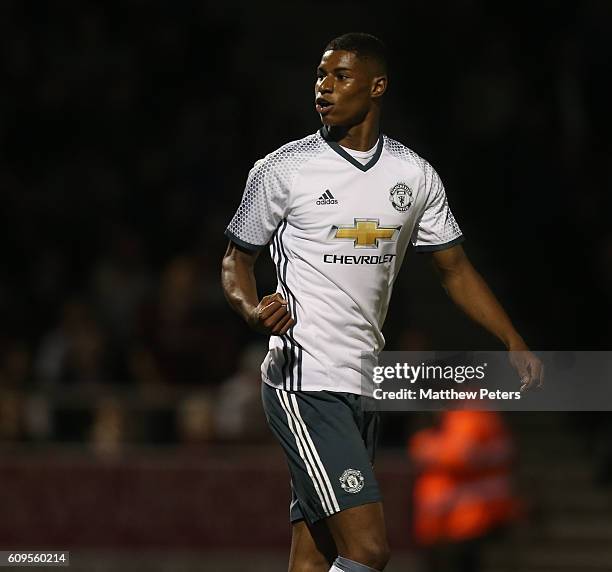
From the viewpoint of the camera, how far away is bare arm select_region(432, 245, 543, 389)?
15.6ft

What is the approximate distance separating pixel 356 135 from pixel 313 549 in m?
1.39

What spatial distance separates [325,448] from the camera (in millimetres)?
4531

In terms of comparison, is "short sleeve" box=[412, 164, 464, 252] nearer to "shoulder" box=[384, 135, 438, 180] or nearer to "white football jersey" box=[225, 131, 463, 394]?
"shoulder" box=[384, 135, 438, 180]

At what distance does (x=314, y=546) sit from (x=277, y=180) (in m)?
1.24

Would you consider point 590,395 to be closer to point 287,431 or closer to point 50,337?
point 287,431

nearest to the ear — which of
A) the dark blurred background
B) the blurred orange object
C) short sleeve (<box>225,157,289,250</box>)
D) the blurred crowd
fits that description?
short sleeve (<box>225,157,289,250</box>)

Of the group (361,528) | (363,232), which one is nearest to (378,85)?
(363,232)

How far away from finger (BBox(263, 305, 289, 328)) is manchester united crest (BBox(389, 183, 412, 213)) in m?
0.61

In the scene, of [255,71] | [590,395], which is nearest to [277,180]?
[590,395]

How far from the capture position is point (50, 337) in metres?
9.64

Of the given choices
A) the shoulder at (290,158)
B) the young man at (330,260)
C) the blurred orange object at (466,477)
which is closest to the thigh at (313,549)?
the young man at (330,260)

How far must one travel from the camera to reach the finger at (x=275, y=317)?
427cm

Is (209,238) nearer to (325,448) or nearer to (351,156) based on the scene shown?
(351,156)

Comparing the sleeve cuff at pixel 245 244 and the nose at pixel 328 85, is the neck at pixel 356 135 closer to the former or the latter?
the nose at pixel 328 85
